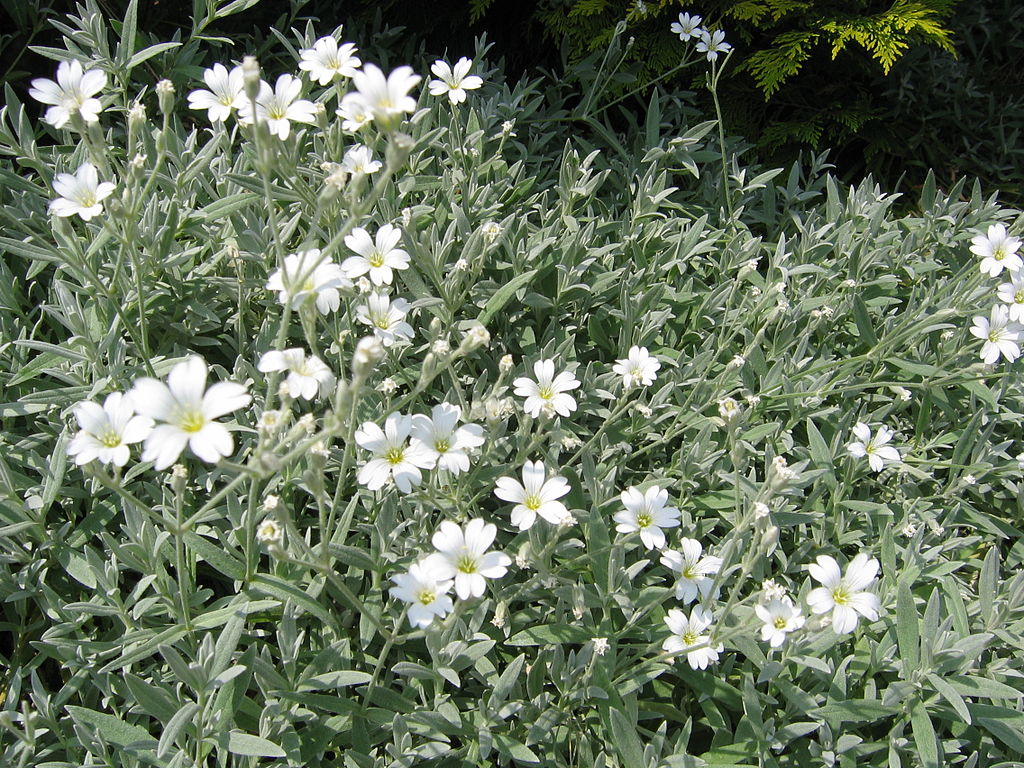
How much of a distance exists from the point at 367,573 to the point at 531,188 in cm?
199

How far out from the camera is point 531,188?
145 inches

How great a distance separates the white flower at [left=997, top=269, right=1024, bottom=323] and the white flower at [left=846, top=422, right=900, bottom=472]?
59 cm

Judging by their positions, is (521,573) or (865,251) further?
(865,251)

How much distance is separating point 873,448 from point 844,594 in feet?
3.24

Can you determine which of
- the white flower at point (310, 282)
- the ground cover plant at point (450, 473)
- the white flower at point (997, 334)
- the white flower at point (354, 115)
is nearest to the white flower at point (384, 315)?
the ground cover plant at point (450, 473)

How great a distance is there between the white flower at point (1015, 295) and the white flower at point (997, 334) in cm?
5

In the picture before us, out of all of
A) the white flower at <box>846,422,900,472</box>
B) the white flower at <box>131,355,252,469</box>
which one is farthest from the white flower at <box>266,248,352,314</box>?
the white flower at <box>846,422,900,472</box>

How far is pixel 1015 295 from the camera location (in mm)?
2803

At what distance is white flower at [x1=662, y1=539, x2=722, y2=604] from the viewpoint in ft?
7.07

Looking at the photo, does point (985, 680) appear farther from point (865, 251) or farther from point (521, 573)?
point (865, 251)

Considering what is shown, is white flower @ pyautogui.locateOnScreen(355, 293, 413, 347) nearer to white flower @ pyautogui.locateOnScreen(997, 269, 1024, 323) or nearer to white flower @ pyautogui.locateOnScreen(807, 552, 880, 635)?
white flower @ pyautogui.locateOnScreen(807, 552, 880, 635)

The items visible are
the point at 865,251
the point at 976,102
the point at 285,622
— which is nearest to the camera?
the point at 285,622

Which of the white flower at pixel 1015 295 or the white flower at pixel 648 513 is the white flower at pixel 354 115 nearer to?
the white flower at pixel 648 513

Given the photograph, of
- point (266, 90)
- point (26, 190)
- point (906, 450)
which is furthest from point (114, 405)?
point (906, 450)
